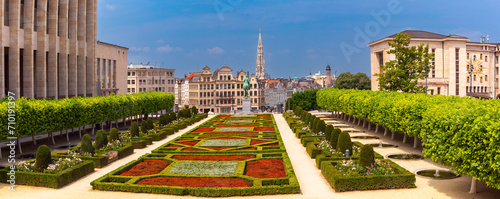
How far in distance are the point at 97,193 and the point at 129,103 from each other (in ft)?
125

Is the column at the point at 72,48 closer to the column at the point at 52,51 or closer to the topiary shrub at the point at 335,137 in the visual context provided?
the column at the point at 52,51

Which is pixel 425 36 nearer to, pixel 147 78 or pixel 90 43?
pixel 90 43

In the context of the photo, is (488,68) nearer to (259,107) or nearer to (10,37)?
(259,107)

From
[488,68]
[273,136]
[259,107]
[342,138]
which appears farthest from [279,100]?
[342,138]

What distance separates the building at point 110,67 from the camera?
82562 mm

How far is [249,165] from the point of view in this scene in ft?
93.4

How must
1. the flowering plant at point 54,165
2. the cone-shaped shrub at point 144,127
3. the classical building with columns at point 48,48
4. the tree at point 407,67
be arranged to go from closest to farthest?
the flowering plant at point 54,165
the cone-shaped shrub at point 144,127
the classical building with columns at point 48,48
the tree at point 407,67

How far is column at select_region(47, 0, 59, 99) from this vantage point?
55.4 m

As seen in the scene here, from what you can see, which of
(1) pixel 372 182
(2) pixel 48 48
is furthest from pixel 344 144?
(2) pixel 48 48

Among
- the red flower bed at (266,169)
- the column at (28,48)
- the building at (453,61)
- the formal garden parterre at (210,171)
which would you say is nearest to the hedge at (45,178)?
the formal garden parterre at (210,171)

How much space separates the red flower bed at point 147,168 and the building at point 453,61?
74.4 metres

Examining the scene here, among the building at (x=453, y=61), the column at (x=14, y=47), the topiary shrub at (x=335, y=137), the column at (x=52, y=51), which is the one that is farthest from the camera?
the building at (x=453, y=61)

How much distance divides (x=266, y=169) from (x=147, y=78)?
129878mm

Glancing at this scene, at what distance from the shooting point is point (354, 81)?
12700 cm
